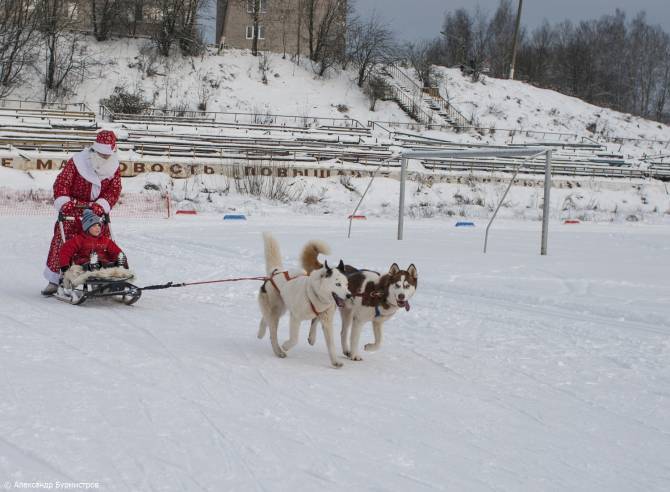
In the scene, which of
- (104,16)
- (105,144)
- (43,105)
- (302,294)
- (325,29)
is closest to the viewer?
(302,294)

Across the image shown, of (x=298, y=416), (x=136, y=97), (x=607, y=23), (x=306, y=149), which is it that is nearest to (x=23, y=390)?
(x=298, y=416)

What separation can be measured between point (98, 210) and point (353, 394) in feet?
16.0

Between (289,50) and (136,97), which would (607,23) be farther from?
(136,97)

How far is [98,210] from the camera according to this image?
350 inches

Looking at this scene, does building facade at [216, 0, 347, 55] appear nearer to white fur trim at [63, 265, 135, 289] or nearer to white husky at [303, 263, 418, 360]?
white fur trim at [63, 265, 135, 289]

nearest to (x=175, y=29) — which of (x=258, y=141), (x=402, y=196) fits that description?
(x=258, y=141)

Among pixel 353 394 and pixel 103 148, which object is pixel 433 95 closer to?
pixel 103 148

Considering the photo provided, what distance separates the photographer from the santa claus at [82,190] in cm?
894

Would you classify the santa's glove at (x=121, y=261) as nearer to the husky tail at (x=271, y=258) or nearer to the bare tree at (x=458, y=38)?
the husky tail at (x=271, y=258)

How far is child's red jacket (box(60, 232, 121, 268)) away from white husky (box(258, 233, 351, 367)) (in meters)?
2.87

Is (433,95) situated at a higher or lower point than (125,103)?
higher

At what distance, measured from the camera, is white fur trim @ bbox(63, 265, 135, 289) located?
8266mm

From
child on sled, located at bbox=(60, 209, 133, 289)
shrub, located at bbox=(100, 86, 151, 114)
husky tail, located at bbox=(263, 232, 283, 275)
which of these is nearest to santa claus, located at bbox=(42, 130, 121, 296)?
child on sled, located at bbox=(60, 209, 133, 289)

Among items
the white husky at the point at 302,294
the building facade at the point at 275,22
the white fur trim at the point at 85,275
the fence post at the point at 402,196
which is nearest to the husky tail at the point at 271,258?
the white husky at the point at 302,294
